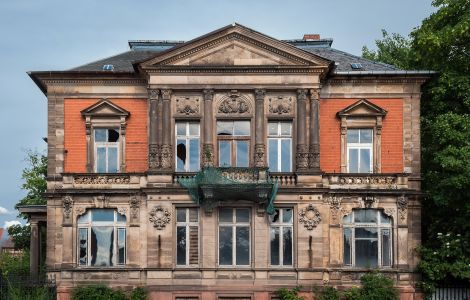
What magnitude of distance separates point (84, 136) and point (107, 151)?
1162 millimetres

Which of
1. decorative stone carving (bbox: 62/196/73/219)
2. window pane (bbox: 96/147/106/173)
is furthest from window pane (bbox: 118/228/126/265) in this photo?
window pane (bbox: 96/147/106/173)

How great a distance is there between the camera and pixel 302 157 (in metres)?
35.5

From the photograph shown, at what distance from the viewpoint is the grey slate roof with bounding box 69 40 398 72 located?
37562 millimetres

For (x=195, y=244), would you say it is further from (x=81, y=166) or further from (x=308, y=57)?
(x=308, y=57)

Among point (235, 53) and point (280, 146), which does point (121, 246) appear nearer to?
point (280, 146)

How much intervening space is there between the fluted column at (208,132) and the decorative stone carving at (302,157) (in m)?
3.55

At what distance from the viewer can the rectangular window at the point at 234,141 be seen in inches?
1420

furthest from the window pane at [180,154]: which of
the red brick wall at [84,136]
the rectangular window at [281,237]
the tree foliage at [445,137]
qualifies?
the tree foliage at [445,137]

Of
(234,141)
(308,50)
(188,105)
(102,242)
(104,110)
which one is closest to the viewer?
(102,242)

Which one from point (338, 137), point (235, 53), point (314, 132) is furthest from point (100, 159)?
point (338, 137)

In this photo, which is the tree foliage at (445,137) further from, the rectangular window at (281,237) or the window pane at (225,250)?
the window pane at (225,250)

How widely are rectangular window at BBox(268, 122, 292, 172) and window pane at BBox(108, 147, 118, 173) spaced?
6.48 metres

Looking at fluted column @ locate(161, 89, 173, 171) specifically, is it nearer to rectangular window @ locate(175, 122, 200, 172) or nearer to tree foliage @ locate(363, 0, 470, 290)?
rectangular window @ locate(175, 122, 200, 172)

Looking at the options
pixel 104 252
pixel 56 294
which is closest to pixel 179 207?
pixel 104 252
